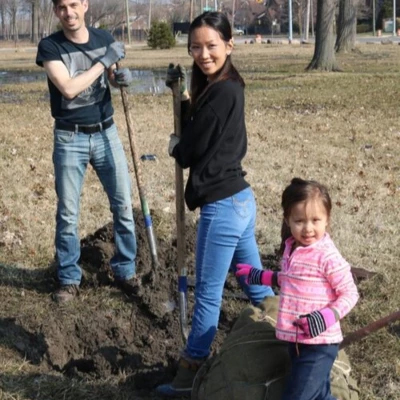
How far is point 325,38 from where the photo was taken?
23.1m

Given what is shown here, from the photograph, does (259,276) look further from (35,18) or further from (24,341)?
(35,18)

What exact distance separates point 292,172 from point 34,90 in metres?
12.6

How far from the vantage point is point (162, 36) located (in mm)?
47000

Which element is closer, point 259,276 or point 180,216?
point 259,276

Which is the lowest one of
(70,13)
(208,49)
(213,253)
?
(213,253)

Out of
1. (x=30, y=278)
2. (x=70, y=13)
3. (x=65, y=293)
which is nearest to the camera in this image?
(x=70, y=13)

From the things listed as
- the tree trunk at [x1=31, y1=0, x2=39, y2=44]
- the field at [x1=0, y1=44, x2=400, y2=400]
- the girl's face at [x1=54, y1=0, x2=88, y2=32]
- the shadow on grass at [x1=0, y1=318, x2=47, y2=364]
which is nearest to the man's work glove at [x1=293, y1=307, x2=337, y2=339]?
the field at [x1=0, y1=44, x2=400, y2=400]

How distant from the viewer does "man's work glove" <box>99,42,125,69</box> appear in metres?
4.48

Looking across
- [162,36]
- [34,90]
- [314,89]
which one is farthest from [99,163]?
[162,36]

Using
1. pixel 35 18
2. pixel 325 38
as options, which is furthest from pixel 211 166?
pixel 35 18

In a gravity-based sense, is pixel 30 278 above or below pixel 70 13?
below

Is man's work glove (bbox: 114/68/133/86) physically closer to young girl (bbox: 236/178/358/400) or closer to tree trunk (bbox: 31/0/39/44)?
young girl (bbox: 236/178/358/400)

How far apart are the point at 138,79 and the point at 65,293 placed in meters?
18.7

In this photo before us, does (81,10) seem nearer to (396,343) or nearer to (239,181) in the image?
(239,181)
